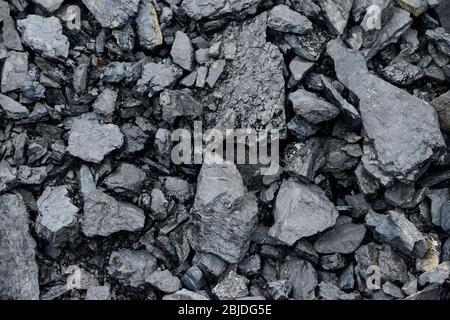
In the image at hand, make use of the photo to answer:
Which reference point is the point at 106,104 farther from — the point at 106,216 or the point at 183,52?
the point at 106,216

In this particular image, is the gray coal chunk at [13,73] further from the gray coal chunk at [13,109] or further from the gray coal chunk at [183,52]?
the gray coal chunk at [183,52]

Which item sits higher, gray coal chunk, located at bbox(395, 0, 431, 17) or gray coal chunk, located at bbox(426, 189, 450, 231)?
gray coal chunk, located at bbox(395, 0, 431, 17)

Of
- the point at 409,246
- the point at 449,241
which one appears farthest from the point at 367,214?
the point at 449,241

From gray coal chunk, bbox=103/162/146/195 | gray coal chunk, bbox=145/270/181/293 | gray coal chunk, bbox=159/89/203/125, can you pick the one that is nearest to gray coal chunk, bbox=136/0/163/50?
gray coal chunk, bbox=159/89/203/125

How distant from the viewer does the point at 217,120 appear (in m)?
5.48

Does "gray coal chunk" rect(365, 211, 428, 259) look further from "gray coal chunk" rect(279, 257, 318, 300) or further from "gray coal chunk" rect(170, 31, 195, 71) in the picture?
"gray coal chunk" rect(170, 31, 195, 71)

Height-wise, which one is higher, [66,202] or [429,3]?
[429,3]

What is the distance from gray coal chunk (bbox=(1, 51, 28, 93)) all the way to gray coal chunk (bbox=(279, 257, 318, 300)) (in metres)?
3.14

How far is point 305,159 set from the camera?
527 cm

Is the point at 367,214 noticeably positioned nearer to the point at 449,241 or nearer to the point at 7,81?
the point at 449,241

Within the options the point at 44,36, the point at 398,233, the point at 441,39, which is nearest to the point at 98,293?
the point at 44,36

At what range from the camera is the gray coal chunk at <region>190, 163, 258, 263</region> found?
16.6 ft

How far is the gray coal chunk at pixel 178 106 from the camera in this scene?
17.8 ft

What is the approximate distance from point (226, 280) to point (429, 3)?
345cm
